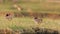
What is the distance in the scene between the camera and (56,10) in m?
2.95

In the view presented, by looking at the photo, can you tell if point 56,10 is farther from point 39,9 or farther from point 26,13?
point 26,13

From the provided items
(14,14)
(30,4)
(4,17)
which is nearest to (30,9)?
(30,4)

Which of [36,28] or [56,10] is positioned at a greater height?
[56,10]

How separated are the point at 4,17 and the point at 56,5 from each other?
92 cm

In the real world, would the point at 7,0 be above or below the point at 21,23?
above

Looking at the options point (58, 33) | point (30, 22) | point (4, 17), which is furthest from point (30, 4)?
point (58, 33)

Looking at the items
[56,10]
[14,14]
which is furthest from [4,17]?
[56,10]

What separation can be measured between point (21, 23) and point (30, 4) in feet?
1.20

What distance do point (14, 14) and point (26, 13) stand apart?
21 cm

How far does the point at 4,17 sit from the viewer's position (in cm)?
295

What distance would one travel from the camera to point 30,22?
289cm

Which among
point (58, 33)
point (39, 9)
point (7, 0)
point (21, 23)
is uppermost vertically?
point (7, 0)

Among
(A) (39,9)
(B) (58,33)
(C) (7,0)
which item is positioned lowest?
(B) (58,33)

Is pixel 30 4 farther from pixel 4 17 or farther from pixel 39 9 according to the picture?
pixel 4 17
